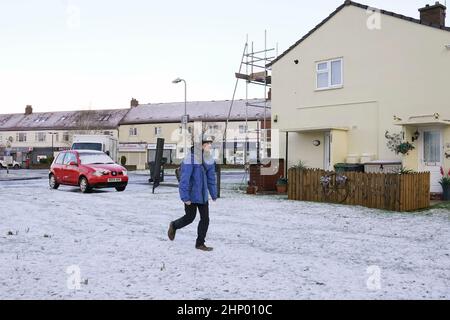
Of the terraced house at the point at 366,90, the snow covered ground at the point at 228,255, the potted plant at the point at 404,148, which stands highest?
the terraced house at the point at 366,90

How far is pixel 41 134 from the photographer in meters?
71.9

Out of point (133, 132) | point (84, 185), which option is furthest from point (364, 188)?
point (133, 132)

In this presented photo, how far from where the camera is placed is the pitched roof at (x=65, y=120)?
67938 mm

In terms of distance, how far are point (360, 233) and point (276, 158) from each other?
10645 millimetres

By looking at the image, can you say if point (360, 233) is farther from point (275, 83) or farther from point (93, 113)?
point (93, 113)

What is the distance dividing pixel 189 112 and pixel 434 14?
48.7 m

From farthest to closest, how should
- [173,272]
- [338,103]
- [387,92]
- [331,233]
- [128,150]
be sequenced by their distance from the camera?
[128,150], [338,103], [387,92], [331,233], [173,272]

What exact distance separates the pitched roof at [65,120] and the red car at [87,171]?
4889 cm

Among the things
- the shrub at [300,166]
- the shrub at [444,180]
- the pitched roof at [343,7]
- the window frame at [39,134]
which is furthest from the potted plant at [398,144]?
the window frame at [39,134]

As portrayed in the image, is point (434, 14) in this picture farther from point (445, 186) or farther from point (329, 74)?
point (445, 186)

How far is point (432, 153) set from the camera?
16141 millimetres

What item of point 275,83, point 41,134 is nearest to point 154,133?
point 41,134

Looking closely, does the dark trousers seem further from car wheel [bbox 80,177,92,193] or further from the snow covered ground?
car wheel [bbox 80,177,92,193]

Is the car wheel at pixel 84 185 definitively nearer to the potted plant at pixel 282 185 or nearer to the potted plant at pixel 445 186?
the potted plant at pixel 282 185
